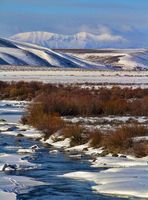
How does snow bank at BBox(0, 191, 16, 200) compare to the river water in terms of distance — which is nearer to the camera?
snow bank at BBox(0, 191, 16, 200)

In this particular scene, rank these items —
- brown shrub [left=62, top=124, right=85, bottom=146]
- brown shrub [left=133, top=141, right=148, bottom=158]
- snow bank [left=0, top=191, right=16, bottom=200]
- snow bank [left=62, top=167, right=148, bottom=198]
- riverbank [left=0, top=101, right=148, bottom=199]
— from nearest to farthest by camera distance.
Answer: snow bank [left=0, top=191, right=16, bottom=200]
snow bank [left=62, top=167, right=148, bottom=198]
riverbank [left=0, top=101, right=148, bottom=199]
brown shrub [left=133, top=141, right=148, bottom=158]
brown shrub [left=62, top=124, right=85, bottom=146]

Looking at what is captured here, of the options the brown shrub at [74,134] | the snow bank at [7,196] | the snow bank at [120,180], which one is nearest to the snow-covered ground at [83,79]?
the brown shrub at [74,134]

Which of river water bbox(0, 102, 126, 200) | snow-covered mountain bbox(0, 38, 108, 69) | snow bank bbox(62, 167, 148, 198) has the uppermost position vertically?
snow-covered mountain bbox(0, 38, 108, 69)

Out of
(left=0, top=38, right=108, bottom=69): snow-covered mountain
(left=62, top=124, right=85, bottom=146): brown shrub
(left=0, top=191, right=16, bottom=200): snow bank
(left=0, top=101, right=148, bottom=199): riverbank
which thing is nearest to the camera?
(left=0, top=191, right=16, bottom=200): snow bank

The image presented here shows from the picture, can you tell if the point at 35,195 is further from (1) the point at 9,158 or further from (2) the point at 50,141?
(2) the point at 50,141

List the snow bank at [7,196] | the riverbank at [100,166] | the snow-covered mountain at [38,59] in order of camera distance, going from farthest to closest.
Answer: the snow-covered mountain at [38,59] → the riverbank at [100,166] → the snow bank at [7,196]

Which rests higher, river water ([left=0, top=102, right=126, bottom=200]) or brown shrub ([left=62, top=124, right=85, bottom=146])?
brown shrub ([left=62, top=124, right=85, bottom=146])

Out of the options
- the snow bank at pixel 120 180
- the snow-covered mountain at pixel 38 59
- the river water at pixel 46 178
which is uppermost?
the snow-covered mountain at pixel 38 59

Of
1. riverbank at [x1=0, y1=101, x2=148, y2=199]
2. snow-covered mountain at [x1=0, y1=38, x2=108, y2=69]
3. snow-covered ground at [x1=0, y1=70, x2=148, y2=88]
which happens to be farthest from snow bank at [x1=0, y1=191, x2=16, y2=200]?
snow-covered mountain at [x1=0, y1=38, x2=108, y2=69]

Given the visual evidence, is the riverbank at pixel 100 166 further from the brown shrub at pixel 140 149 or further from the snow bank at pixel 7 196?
the snow bank at pixel 7 196

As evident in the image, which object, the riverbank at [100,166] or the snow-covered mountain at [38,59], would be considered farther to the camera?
the snow-covered mountain at [38,59]

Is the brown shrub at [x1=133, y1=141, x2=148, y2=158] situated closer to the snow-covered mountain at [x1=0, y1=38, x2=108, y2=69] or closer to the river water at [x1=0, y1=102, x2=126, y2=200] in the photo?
the river water at [x1=0, y1=102, x2=126, y2=200]

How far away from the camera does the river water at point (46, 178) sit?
13.2 metres

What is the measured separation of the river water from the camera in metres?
13.2
